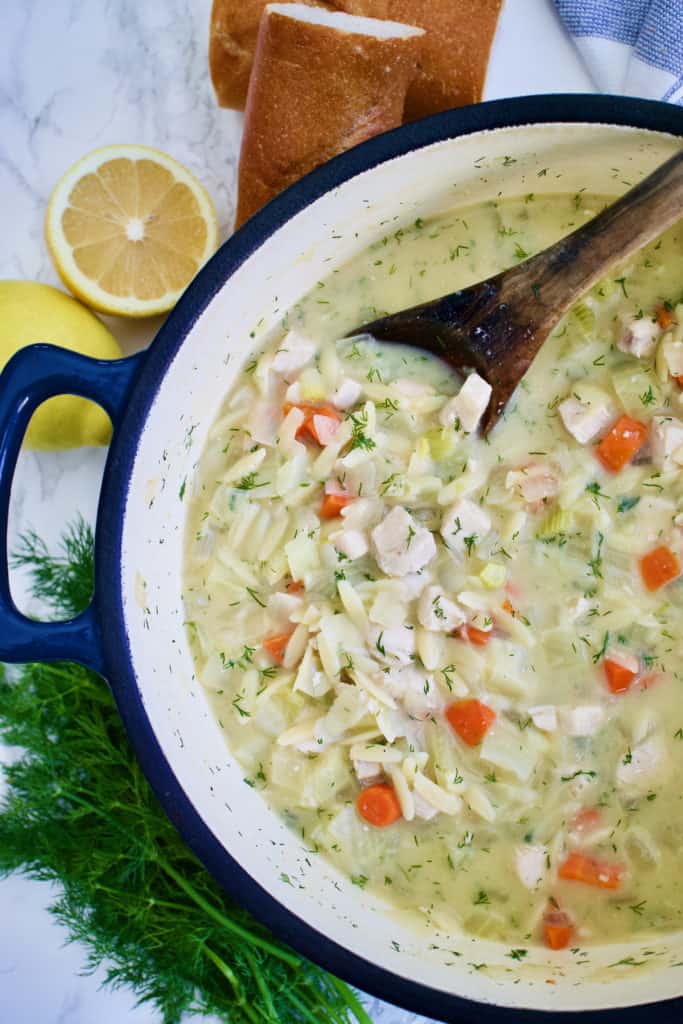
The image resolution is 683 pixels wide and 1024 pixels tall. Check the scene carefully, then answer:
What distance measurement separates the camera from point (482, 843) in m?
2.31

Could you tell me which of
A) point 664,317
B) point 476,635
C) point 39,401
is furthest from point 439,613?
point 39,401

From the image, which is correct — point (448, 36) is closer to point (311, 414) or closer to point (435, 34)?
point (435, 34)

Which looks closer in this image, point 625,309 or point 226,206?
point 625,309

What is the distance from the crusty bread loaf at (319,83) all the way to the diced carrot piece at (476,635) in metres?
1.12

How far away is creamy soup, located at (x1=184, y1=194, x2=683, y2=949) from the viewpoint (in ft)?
7.48

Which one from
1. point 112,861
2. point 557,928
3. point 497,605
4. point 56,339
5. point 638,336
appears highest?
point 638,336

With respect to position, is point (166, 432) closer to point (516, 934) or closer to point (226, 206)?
point (226, 206)

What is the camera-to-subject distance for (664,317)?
2.29m

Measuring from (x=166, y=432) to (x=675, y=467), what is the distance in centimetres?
109


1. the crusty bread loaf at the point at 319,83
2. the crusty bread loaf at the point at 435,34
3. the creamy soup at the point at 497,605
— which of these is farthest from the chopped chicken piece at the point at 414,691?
the crusty bread loaf at the point at 435,34

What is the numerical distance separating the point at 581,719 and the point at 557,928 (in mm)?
479

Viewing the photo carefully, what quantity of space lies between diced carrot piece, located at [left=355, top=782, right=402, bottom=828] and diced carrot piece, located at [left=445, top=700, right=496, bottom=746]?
0.65 ft

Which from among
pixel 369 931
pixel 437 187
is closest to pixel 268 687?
pixel 369 931

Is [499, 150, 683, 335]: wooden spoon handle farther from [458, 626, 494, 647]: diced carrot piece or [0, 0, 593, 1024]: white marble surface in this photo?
[0, 0, 593, 1024]: white marble surface
